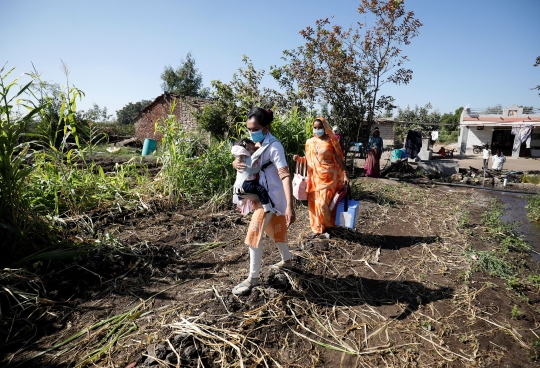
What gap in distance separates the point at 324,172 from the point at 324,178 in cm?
7

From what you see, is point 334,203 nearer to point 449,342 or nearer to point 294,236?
point 294,236

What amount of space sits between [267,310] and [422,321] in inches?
46.2

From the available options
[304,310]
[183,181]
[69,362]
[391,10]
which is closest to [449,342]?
[304,310]

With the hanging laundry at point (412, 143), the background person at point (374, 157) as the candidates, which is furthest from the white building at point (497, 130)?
the background person at point (374, 157)

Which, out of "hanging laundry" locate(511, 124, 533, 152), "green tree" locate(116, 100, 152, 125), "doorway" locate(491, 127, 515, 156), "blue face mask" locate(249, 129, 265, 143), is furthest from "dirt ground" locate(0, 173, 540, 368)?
"green tree" locate(116, 100, 152, 125)

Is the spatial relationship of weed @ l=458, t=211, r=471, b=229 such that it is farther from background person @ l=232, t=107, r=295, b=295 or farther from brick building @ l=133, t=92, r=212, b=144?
brick building @ l=133, t=92, r=212, b=144

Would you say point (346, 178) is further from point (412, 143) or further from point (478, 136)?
point (478, 136)

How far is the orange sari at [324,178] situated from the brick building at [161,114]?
14.8 meters

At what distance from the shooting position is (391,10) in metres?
8.07

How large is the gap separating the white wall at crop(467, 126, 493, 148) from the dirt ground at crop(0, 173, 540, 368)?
23.1 metres

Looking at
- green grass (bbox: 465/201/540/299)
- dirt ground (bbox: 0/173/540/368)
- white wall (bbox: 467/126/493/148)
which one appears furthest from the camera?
white wall (bbox: 467/126/493/148)

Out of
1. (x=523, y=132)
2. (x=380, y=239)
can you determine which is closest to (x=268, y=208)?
(x=380, y=239)

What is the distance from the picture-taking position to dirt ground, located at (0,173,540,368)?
1.96 meters

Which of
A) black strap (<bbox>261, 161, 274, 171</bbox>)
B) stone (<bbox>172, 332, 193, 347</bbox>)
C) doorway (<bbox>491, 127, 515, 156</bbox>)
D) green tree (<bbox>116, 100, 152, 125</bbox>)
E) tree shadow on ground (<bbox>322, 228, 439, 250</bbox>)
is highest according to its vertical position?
green tree (<bbox>116, 100, 152, 125</bbox>)
